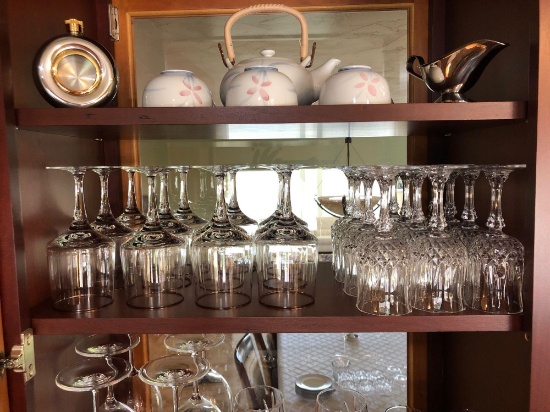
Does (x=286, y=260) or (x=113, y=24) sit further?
(x=113, y=24)

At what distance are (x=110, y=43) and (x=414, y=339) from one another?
3.69ft

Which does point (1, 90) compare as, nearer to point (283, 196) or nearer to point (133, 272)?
point (133, 272)

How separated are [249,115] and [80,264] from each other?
0.50 meters

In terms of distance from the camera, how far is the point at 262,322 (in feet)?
2.72

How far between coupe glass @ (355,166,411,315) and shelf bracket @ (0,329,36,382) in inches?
23.8

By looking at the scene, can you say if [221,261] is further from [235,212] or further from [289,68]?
[289,68]

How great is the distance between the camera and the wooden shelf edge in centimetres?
79

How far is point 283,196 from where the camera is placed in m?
0.94

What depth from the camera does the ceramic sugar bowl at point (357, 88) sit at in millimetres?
844

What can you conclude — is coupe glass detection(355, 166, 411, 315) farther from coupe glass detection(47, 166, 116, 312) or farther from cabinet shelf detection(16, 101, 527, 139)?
coupe glass detection(47, 166, 116, 312)

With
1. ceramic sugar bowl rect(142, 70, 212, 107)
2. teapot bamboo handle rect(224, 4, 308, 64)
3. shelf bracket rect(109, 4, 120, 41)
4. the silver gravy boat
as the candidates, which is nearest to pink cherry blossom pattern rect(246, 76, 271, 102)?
ceramic sugar bowl rect(142, 70, 212, 107)

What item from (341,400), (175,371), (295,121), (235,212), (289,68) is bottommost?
(341,400)

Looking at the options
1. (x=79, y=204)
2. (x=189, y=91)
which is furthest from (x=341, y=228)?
(x=79, y=204)

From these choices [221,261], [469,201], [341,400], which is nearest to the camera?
[469,201]
